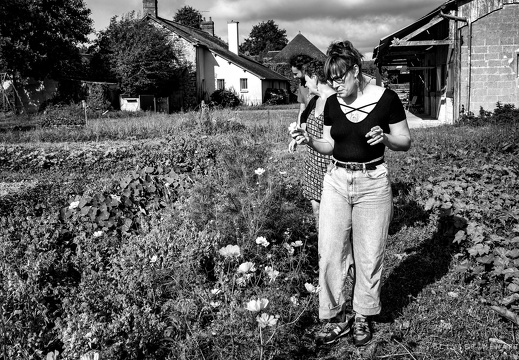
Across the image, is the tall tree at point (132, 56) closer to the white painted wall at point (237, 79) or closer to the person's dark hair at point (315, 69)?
the white painted wall at point (237, 79)

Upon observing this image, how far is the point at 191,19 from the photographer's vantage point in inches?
3184

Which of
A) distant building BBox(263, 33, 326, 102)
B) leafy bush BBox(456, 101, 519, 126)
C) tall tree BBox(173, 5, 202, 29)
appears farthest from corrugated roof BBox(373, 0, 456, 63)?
tall tree BBox(173, 5, 202, 29)

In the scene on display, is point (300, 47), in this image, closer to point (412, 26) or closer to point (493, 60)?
point (412, 26)

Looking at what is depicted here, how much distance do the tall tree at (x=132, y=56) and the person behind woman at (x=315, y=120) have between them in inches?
1135

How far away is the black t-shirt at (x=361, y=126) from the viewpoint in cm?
292

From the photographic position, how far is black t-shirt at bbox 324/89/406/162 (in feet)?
9.58

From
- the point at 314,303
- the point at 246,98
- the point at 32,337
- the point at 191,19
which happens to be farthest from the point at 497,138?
the point at 191,19

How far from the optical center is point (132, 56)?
31734 millimetres

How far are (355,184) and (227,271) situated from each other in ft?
3.06

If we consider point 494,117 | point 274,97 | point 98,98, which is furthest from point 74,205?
point 274,97

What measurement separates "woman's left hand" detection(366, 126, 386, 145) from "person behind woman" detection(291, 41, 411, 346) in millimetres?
14

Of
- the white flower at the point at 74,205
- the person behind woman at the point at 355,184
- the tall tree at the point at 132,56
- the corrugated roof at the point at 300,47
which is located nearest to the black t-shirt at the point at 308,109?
the person behind woman at the point at 355,184

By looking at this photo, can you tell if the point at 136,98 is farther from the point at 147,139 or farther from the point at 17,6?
the point at 147,139

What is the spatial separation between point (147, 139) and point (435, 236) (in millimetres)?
9328
